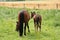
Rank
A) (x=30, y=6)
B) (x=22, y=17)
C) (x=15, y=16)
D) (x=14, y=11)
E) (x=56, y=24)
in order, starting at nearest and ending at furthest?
(x=22, y=17) < (x=56, y=24) < (x=15, y=16) < (x=14, y=11) < (x=30, y=6)

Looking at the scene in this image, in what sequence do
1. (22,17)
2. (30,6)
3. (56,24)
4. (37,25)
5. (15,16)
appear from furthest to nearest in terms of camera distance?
(30,6), (15,16), (56,24), (37,25), (22,17)

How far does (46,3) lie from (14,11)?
2.35m

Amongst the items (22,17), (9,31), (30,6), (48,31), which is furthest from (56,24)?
(30,6)

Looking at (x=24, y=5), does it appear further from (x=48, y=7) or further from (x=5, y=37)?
(x=5, y=37)

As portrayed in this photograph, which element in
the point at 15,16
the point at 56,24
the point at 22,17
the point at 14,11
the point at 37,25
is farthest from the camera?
the point at 14,11

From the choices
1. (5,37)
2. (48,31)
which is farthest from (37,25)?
(5,37)

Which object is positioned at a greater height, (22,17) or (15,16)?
(22,17)

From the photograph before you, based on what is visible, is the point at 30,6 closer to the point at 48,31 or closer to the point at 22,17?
the point at 48,31

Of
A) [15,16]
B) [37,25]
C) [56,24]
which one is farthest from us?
[15,16]

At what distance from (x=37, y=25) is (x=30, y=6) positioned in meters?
8.29

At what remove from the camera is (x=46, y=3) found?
18.2m

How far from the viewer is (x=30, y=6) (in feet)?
61.5

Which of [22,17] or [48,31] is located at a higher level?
[22,17]

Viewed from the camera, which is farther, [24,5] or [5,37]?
[24,5]
